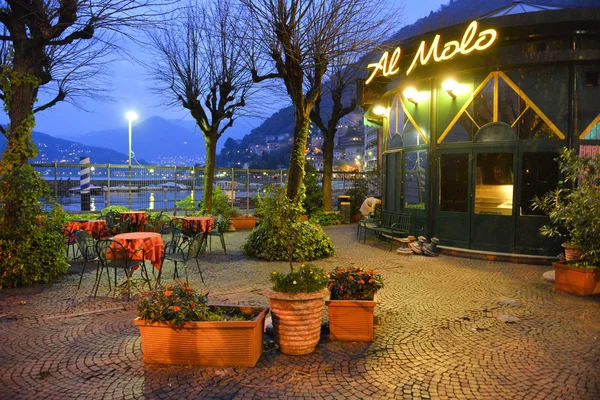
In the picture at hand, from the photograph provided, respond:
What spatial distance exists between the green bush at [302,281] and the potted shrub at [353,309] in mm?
400

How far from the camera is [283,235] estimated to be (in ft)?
31.8

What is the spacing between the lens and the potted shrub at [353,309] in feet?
15.8

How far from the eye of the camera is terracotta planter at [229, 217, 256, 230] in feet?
52.6

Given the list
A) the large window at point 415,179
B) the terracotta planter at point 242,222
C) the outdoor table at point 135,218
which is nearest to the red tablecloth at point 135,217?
the outdoor table at point 135,218

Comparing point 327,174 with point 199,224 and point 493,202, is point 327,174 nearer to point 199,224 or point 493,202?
point 199,224

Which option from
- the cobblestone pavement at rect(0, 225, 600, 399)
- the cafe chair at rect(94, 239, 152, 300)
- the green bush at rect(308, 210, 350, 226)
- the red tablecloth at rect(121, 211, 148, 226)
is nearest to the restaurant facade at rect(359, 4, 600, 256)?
the cobblestone pavement at rect(0, 225, 600, 399)

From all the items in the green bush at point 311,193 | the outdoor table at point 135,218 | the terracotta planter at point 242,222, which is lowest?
the terracotta planter at point 242,222

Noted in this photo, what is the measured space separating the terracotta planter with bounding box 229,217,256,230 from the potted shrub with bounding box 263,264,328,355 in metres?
11.6

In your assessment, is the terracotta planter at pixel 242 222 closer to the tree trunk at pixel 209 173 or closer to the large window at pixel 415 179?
the tree trunk at pixel 209 173

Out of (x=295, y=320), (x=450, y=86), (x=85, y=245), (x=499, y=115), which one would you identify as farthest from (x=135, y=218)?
(x=499, y=115)

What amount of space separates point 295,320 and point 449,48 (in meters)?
7.82

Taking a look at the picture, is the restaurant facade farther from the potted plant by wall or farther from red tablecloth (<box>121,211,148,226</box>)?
red tablecloth (<box>121,211,148,226</box>)

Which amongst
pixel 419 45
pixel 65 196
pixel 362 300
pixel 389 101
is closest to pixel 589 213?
pixel 362 300

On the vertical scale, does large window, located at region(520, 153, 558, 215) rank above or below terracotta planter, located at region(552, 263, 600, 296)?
above
